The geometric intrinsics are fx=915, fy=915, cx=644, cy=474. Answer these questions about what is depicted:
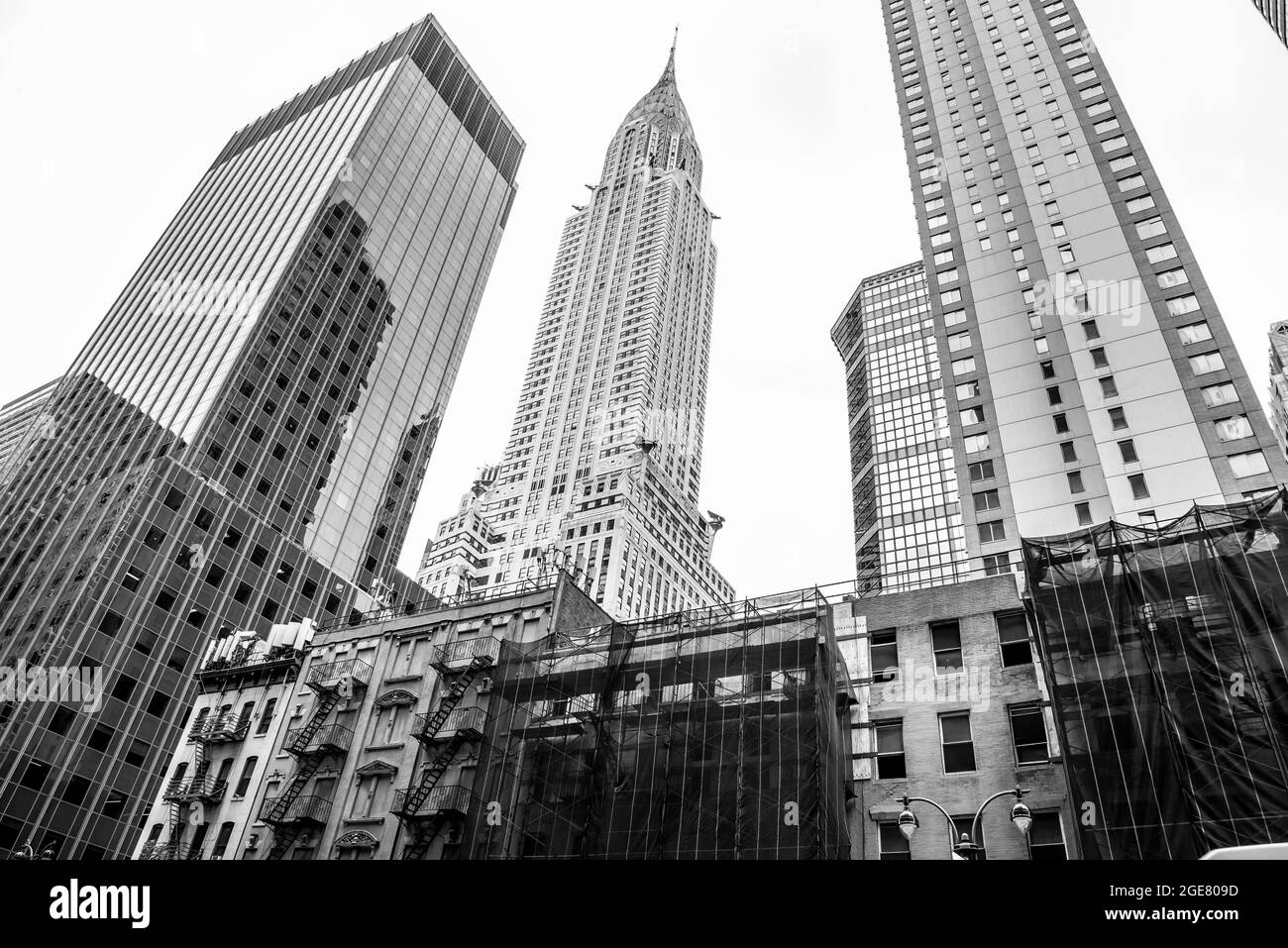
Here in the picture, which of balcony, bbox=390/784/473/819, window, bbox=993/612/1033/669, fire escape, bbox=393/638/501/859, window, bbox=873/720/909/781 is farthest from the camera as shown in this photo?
fire escape, bbox=393/638/501/859

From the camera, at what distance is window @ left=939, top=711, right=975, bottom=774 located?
105ft

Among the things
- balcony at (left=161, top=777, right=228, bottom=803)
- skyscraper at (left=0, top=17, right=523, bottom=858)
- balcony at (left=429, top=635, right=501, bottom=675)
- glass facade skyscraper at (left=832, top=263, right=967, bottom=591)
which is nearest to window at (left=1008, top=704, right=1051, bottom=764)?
balcony at (left=429, top=635, right=501, bottom=675)

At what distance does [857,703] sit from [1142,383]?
48.0 metres

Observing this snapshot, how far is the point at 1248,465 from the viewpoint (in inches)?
2437

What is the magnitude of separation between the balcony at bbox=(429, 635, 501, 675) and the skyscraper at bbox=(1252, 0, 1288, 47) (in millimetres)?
90460

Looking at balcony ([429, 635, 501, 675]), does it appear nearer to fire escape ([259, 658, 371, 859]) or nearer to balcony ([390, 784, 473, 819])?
fire escape ([259, 658, 371, 859])

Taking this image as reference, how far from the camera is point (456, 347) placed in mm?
134625

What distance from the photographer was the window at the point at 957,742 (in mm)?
31984

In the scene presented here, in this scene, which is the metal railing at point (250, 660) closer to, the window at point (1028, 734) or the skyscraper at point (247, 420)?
the skyscraper at point (247, 420)

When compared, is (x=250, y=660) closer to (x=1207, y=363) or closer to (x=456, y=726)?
(x=456, y=726)

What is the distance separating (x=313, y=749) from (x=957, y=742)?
31.0 metres

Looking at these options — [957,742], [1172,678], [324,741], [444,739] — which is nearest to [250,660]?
[324,741]

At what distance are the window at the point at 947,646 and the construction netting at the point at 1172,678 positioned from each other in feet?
A: 14.2
